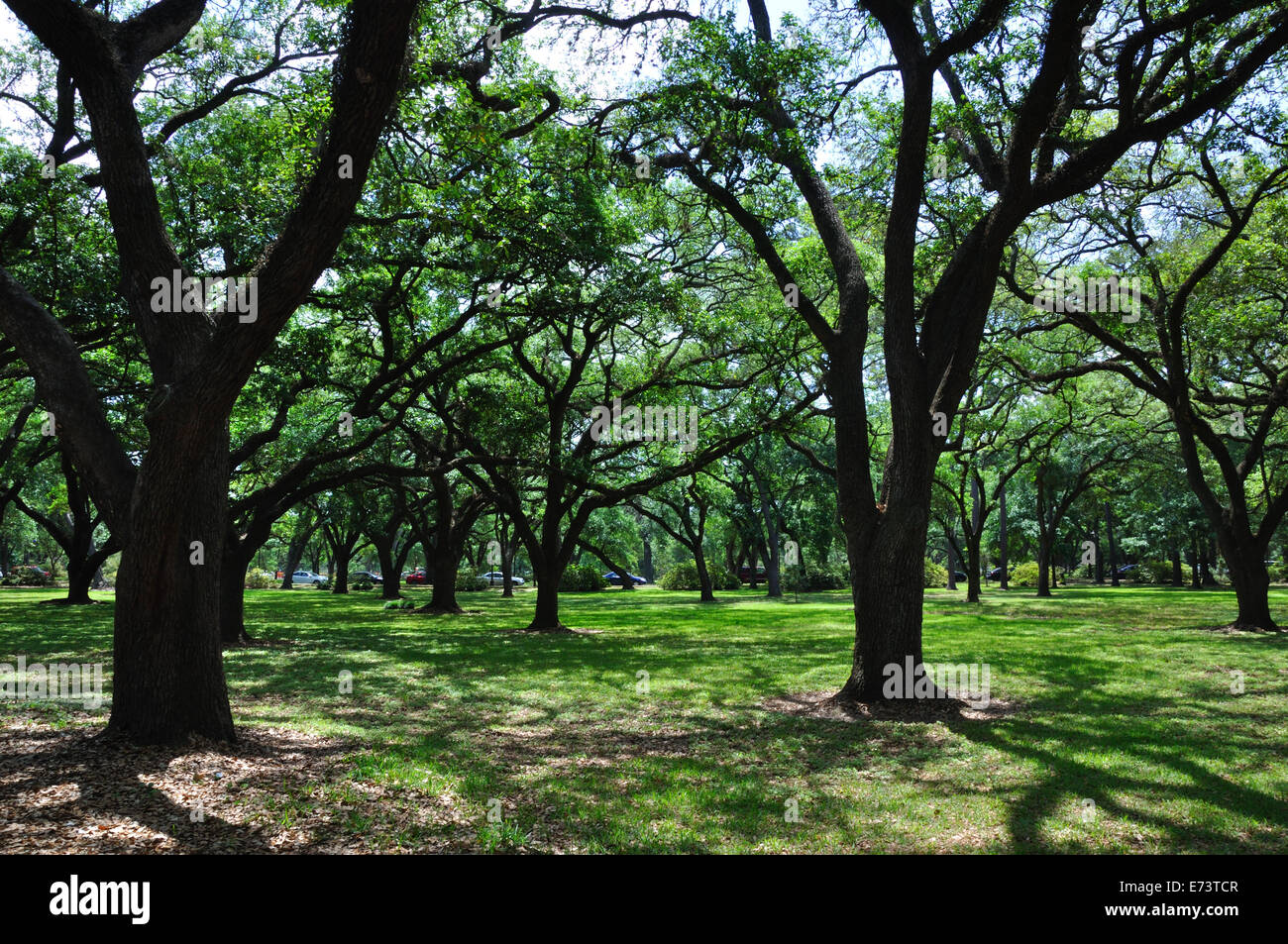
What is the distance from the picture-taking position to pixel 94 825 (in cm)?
443

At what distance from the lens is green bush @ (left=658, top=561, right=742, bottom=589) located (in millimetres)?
48375

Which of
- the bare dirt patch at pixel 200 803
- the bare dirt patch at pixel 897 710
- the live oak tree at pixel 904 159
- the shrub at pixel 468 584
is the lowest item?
the shrub at pixel 468 584

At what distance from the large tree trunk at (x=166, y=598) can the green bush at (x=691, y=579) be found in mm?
42327

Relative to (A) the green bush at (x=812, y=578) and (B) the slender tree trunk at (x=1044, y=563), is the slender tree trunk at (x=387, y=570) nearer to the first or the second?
(A) the green bush at (x=812, y=578)

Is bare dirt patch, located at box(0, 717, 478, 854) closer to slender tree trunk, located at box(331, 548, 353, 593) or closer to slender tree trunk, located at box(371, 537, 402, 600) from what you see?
slender tree trunk, located at box(371, 537, 402, 600)

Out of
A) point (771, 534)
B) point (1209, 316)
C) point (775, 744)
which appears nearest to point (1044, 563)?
point (771, 534)

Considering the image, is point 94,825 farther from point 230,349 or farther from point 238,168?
point 238,168

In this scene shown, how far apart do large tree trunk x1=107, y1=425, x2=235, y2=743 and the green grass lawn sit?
1.49 metres

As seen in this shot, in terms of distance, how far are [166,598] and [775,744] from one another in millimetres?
5448

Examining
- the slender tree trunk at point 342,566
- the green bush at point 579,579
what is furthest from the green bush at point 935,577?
the slender tree trunk at point 342,566

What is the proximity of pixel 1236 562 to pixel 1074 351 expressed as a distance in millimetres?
5956

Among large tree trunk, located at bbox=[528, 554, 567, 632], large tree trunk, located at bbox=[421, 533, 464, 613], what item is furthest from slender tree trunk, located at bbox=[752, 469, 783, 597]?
large tree trunk, located at bbox=[528, 554, 567, 632]

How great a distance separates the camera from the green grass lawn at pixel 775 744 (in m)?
4.93
